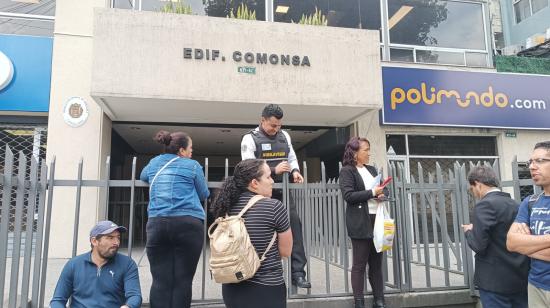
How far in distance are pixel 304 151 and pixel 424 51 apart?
186 inches

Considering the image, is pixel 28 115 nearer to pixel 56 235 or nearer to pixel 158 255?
pixel 56 235

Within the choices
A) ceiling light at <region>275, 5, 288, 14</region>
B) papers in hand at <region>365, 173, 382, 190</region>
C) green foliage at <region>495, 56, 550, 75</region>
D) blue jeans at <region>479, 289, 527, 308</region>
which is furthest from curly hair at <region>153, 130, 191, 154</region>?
green foliage at <region>495, 56, 550, 75</region>

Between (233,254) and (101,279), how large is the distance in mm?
1450

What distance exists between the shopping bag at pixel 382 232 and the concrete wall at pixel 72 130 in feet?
19.9

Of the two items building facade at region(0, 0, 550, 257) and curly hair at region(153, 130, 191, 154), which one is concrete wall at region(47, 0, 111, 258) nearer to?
building facade at region(0, 0, 550, 257)

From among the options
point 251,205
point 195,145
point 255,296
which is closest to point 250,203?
point 251,205

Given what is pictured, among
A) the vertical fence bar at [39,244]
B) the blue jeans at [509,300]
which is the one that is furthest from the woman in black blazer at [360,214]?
the vertical fence bar at [39,244]

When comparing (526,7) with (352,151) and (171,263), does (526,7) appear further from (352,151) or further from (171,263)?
(171,263)

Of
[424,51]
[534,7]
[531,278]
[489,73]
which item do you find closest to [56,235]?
[531,278]

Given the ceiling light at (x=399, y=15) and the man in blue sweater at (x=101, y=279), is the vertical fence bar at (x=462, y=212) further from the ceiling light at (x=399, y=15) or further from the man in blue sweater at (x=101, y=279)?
the ceiling light at (x=399, y=15)

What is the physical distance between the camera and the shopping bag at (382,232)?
13.4ft

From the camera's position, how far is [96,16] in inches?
300

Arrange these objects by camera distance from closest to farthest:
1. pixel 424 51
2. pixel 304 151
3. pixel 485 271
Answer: pixel 485 271 < pixel 424 51 < pixel 304 151

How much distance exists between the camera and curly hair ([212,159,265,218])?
2752 mm
